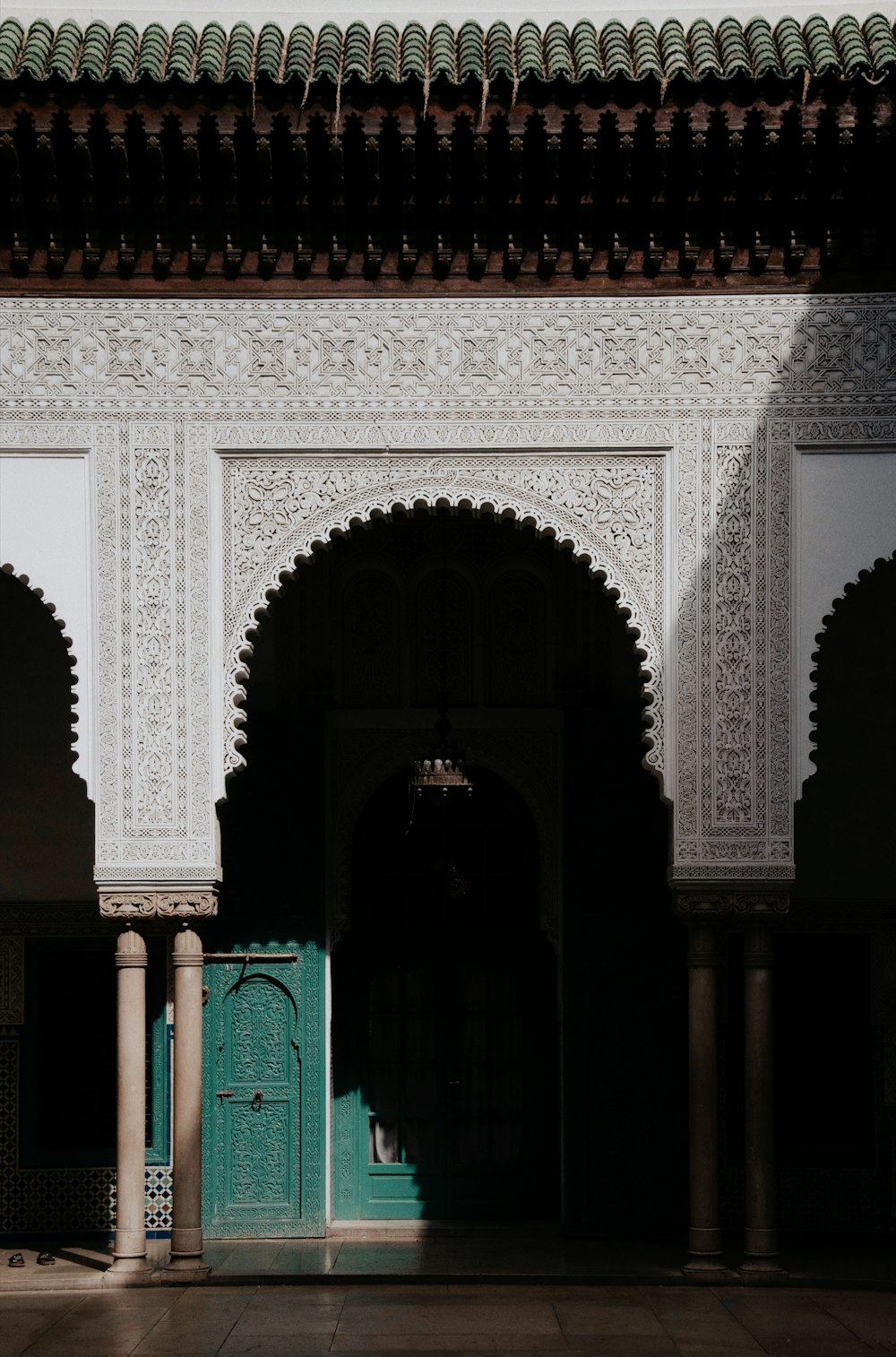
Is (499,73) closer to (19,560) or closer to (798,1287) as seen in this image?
(19,560)

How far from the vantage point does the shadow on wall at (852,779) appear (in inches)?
309

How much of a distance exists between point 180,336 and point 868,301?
265cm

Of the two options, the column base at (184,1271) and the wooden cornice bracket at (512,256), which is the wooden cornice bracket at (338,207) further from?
the column base at (184,1271)

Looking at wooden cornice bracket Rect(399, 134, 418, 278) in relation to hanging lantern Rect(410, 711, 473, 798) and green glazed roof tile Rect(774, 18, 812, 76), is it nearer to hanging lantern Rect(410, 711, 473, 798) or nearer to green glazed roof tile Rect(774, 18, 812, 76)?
green glazed roof tile Rect(774, 18, 812, 76)

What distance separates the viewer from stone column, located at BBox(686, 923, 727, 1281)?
21.4 ft

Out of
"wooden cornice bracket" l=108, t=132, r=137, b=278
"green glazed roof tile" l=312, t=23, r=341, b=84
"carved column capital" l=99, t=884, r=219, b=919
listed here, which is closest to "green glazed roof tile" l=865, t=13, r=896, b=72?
"green glazed roof tile" l=312, t=23, r=341, b=84

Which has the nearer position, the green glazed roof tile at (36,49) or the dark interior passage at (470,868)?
the green glazed roof tile at (36,49)

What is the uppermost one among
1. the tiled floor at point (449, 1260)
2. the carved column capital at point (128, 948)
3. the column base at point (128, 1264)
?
the carved column capital at point (128, 948)

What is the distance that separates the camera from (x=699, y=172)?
6.52 meters

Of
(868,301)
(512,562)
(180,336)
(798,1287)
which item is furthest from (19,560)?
(798,1287)

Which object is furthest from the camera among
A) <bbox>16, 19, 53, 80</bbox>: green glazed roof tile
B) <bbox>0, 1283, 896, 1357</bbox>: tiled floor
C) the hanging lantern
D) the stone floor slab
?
the hanging lantern

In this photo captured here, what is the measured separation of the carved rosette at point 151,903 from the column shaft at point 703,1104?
1881 mm

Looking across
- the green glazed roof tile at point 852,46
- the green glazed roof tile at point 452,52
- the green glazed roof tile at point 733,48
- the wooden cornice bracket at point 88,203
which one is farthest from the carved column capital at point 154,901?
the green glazed roof tile at point 852,46

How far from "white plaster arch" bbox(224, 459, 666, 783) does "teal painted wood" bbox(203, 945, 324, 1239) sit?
172cm
